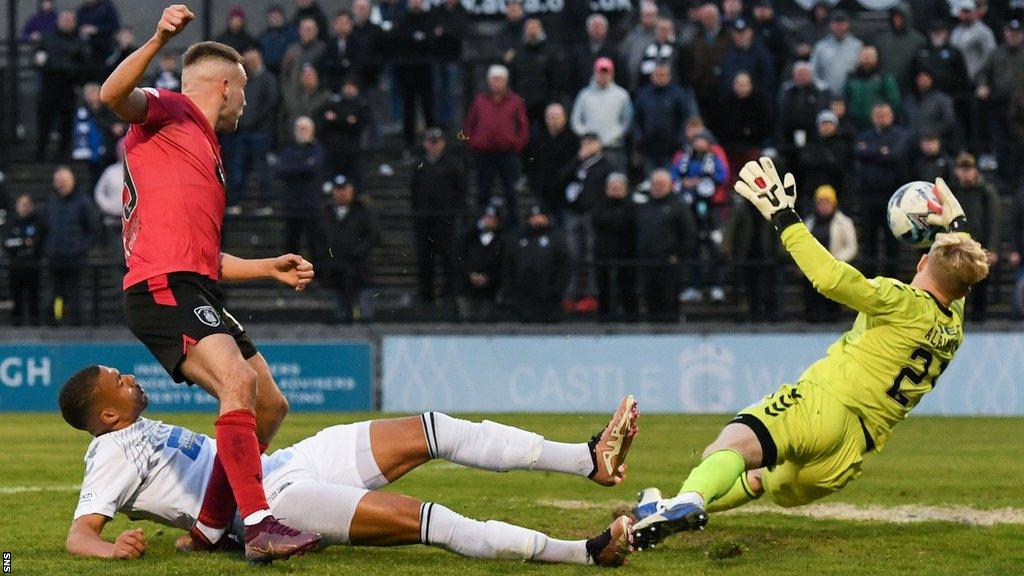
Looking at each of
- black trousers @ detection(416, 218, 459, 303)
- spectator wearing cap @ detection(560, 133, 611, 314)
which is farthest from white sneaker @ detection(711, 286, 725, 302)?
black trousers @ detection(416, 218, 459, 303)

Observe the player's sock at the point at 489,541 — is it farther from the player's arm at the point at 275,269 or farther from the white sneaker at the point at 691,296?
the white sneaker at the point at 691,296

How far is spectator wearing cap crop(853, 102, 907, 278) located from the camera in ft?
62.8

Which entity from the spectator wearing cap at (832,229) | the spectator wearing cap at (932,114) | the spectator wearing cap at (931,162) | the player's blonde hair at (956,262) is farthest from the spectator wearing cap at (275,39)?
the player's blonde hair at (956,262)

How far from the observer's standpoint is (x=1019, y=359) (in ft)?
60.0

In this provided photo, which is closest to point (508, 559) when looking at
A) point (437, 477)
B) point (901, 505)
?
point (901, 505)

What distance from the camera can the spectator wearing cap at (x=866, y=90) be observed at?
790 inches

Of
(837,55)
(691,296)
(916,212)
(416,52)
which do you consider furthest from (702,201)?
(916,212)

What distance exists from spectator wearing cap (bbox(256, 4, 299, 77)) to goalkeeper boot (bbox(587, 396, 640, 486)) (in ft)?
52.0

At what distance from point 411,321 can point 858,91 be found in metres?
6.51

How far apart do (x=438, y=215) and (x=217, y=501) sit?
11.8m

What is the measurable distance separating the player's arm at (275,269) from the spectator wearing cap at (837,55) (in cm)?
1374

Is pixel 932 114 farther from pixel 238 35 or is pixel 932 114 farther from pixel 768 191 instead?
pixel 768 191

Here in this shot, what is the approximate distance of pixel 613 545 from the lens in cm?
691

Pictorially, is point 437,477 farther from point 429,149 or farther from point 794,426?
point 429,149
